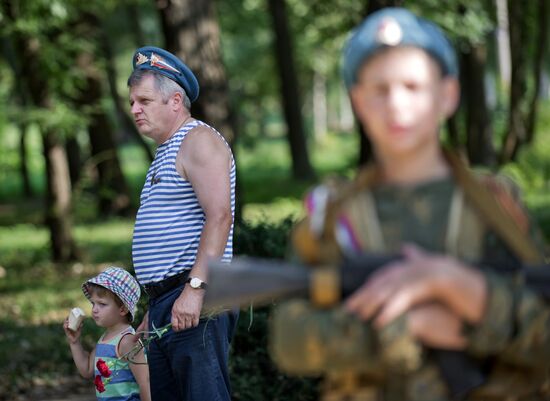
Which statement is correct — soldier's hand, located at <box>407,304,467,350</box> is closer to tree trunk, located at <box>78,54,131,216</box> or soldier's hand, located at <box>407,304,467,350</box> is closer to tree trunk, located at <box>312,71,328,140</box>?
tree trunk, located at <box>78,54,131,216</box>

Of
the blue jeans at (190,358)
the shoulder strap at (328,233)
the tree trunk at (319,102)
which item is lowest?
the tree trunk at (319,102)

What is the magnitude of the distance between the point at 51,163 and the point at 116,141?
25.5 ft

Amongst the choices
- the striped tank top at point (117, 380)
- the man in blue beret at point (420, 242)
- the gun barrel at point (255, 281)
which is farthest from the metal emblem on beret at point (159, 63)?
the gun barrel at point (255, 281)

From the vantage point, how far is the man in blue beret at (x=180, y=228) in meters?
4.39

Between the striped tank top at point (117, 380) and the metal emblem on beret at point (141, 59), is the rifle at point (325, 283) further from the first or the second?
the striped tank top at point (117, 380)

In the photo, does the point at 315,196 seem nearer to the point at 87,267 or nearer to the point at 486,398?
the point at 486,398

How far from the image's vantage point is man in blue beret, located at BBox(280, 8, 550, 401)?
230 cm

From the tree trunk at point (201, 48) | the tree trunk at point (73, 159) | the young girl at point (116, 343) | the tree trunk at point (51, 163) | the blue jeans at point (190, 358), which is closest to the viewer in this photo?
the blue jeans at point (190, 358)

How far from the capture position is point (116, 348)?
515 cm

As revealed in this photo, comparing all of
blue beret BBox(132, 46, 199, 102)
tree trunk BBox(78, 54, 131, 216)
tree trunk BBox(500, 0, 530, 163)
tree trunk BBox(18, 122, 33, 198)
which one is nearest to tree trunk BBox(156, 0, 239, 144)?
blue beret BBox(132, 46, 199, 102)

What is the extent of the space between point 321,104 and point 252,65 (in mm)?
11331

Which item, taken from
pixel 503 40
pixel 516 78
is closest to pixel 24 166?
pixel 503 40

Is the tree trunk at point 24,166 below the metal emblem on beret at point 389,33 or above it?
below

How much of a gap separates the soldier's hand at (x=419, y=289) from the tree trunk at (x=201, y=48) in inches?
286
